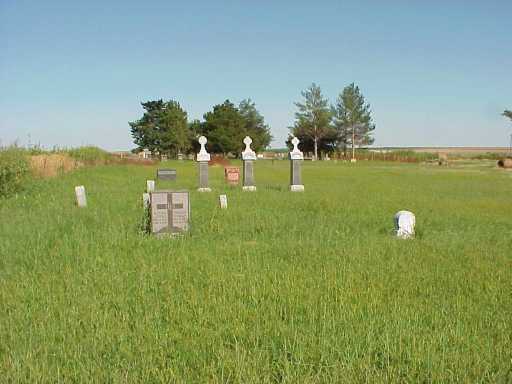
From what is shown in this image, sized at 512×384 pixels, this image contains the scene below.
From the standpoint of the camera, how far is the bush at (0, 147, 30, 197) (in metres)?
14.7

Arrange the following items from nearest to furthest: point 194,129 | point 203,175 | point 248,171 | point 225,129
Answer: point 203,175 < point 248,171 < point 225,129 < point 194,129

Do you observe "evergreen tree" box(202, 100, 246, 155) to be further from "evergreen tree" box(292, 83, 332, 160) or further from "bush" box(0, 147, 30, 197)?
"bush" box(0, 147, 30, 197)

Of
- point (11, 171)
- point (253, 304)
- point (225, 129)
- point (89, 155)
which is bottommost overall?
point (253, 304)

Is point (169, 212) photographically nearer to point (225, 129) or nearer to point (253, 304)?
point (253, 304)

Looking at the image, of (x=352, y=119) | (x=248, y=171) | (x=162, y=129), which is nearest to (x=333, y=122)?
(x=352, y=119)

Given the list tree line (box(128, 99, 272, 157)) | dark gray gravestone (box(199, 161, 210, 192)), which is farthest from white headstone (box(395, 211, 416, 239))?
tree line (box(128, 99, 272, 157))

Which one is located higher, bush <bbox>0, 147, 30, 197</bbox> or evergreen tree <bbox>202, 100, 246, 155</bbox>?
evergreen tree <bbox>202, 100, 246, 155</bbox>

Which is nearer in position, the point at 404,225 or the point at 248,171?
the point at 404,225

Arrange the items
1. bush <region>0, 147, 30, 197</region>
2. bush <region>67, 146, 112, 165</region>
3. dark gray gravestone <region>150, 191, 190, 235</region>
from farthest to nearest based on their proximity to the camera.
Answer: bush <region>67, 146, 112, 165</region>, bush <region>0, 147, 30, 197</region>, dark gray gravestone <region>150, 191, 190, 235</region>

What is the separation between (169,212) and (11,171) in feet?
32.1

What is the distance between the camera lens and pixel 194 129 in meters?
85.1

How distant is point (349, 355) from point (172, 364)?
1375mm

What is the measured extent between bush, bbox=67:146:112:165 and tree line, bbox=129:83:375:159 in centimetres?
3356

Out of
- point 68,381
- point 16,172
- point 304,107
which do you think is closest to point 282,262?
point 68,381
